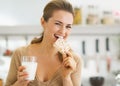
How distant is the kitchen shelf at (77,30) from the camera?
115 inches

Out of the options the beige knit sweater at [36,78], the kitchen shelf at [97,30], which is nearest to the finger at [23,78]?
the beige knit sweater at [36,78]

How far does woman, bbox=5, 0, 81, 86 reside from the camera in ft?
4.43

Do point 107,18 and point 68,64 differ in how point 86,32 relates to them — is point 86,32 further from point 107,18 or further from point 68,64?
point 68,64

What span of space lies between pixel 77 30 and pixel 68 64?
5.50 feet

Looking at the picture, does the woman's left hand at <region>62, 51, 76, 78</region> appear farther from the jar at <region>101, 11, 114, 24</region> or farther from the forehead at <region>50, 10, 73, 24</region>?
the jar at <region>101, 11, 114, 24</region>

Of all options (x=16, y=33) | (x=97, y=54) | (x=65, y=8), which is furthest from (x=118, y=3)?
(x=65, y=8)

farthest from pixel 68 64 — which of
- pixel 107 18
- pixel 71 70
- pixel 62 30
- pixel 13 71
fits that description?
pixel 107 18

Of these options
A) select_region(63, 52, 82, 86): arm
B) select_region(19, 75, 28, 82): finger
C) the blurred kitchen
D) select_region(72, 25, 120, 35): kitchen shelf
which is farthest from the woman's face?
select_region(72, 25, 120, 35): kitchen shelf

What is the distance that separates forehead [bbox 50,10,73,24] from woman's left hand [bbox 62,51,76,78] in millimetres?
159

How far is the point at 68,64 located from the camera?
1.31 metres

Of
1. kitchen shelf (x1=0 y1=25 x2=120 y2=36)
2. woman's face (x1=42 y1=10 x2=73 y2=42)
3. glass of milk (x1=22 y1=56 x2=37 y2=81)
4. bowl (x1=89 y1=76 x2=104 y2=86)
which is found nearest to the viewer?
glass of milk (x1=22 y1=56 x2=37 y2=81)

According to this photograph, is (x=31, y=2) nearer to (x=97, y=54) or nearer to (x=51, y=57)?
(x=97, y=54)

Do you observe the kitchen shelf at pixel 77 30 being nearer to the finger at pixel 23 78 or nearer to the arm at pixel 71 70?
the arm at pixel 71 70

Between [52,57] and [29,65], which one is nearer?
[29,65]
